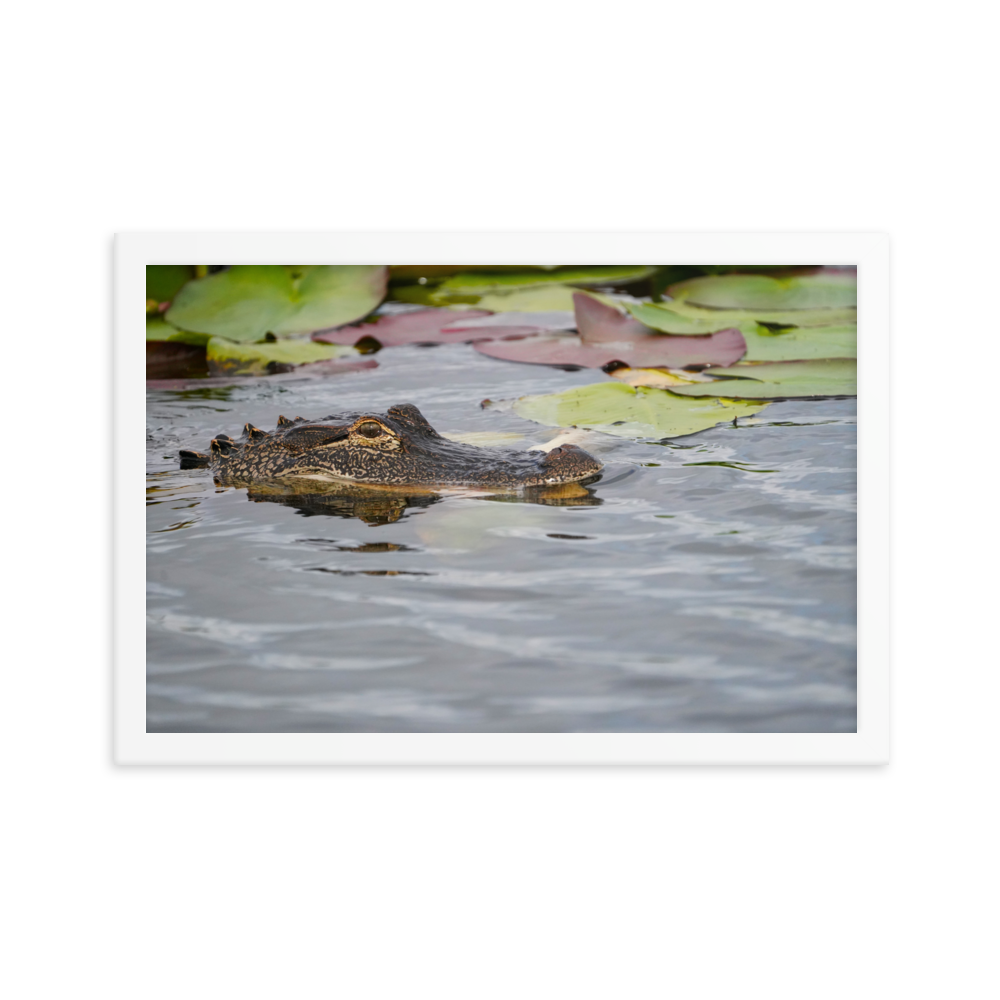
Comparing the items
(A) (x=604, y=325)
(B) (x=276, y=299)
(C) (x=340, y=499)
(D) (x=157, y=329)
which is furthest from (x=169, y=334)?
(A) (x=604, y=325)

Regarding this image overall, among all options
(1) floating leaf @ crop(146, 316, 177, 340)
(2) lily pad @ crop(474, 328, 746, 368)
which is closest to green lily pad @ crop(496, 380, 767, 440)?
(2) lily pad @ crop(474, 328, 746, 368)

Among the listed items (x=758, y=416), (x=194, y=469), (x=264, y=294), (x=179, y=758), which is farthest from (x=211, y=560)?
(x=758, y=416)

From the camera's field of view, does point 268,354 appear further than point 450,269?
Yes

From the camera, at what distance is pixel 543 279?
473 cm

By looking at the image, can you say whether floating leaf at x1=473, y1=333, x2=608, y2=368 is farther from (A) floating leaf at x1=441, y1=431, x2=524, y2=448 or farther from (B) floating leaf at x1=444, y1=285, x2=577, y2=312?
(A) floating leaf at x1=441, y1=431, x2=524, y2=448

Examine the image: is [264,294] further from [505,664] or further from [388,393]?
[505,664]

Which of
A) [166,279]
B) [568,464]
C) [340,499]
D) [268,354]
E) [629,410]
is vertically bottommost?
[340,499]

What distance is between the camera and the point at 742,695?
11.6 feet

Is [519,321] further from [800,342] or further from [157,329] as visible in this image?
[157,329]

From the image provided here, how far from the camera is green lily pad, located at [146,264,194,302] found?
4094 millimetres

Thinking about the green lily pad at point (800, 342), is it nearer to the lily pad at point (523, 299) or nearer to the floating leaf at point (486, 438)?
the lily pad at point (523, 299)

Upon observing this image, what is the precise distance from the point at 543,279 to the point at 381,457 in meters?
1.21

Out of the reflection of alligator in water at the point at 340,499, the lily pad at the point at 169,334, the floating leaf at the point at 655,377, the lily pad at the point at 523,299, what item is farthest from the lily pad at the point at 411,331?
the reflection of alligator in water at the point at 340,499

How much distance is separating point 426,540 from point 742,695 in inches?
59.1
